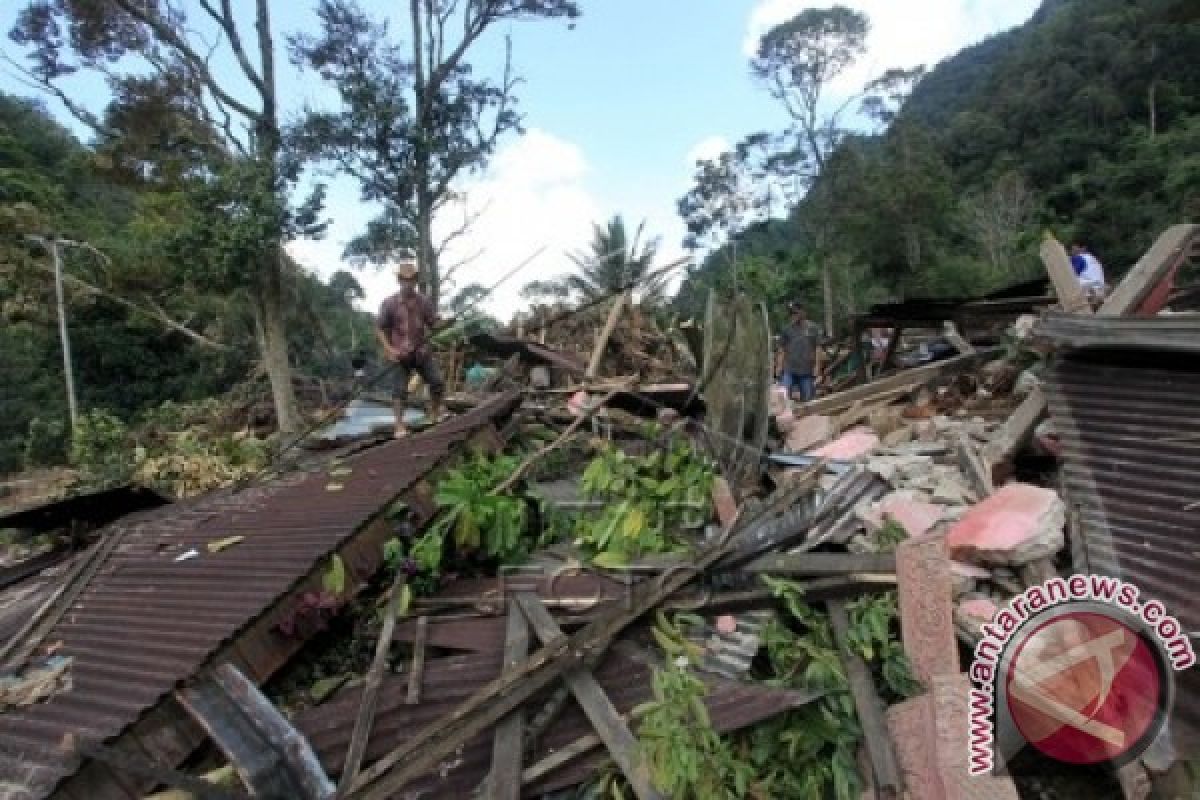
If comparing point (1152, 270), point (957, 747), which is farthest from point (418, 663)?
point (1152, 270)

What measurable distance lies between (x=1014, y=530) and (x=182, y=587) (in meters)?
4.44

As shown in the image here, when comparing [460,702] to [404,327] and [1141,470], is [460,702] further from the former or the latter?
[404,327]

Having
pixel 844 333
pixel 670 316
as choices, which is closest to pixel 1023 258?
pixel 844 333

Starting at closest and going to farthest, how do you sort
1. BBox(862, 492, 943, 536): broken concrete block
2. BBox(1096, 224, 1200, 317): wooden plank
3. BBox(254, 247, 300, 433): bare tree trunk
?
BBox(862, 492, 943, 536): broken concrete block < BBox(1096, 224, 1200, 317): wooden plank < BBox(254, 247, 300, 433): bare tree trunk

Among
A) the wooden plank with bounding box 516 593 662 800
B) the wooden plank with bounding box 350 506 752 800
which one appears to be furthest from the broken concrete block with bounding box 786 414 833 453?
the wooden plank with bounding box 516 593 662 800

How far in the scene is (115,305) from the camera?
21.8 meters

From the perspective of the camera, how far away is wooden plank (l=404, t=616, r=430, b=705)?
10.3 feet

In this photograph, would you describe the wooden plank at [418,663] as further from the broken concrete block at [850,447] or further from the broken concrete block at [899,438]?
the broken concrete block at [899,438]

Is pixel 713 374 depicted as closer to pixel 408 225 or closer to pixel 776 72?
pixel 408 225

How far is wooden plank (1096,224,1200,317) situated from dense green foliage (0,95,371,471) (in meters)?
14.3

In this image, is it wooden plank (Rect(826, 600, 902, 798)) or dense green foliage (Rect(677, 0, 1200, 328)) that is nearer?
wooden plank (Rect(826, 600, 902, 798))

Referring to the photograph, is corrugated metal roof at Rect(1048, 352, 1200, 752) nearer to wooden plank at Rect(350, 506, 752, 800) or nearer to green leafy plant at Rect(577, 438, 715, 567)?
wooden plank at Rect(350, 506, 752, 800)

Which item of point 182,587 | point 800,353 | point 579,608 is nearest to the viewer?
Answer: point 579,608

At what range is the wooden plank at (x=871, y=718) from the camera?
288 centimetres
